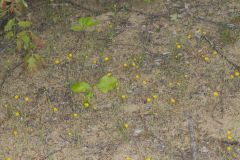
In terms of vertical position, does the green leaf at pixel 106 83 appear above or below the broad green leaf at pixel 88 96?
above

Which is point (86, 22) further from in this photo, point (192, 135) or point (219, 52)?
point (192, 135)

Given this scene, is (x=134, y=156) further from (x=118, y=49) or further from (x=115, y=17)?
(x=115, y=17)

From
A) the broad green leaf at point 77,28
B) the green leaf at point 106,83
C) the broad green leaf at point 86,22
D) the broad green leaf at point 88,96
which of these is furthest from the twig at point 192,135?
the broad green leaf at point 77,28

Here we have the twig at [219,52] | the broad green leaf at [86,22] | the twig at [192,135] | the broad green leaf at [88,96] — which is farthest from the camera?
the broad green leaf at [86,22]

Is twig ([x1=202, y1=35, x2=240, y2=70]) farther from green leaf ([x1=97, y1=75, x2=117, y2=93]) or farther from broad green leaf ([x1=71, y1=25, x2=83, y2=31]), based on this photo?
broad green leaf ([x1=71, y1=25, x2=83, y2=31])

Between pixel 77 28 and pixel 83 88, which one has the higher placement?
pixel 77 28

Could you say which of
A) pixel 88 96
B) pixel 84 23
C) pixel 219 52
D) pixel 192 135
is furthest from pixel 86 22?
pixel 192 135

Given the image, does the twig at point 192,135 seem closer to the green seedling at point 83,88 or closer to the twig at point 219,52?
the twig at point 219,52

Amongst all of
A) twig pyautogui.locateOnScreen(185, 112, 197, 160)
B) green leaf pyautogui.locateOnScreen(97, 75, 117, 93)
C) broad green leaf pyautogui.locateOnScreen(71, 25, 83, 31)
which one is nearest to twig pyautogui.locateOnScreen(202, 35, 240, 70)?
twig pyautogui.locateOnScreen(185, 112, 197, 160)
